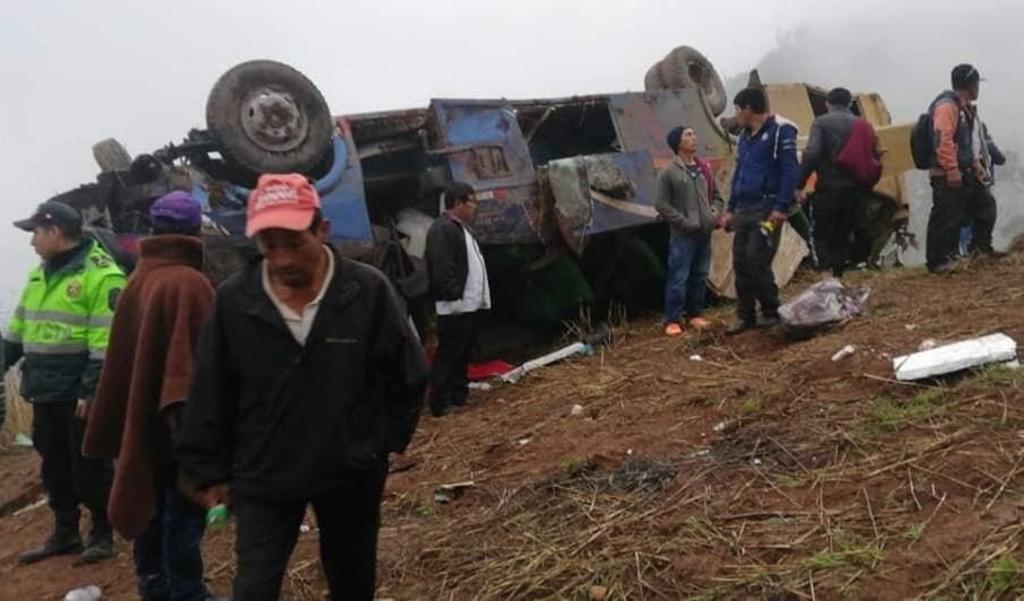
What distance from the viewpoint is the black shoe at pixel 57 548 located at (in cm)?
463

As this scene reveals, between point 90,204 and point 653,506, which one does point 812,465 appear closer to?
point 653,506

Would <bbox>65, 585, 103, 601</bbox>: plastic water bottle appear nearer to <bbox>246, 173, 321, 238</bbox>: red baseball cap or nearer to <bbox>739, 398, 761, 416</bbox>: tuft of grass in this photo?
<bbox>246, 173, 321, 238</bbox>: red baseball cap

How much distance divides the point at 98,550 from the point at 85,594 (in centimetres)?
49

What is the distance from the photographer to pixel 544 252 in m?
7.69

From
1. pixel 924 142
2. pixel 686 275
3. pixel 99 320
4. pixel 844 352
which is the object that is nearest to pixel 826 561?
pixel 844 352

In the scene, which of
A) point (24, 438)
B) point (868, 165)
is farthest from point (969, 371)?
point (24, 438)

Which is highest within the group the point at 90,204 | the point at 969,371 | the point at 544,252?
the point at 90,204

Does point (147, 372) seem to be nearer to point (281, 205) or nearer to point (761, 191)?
point (281, 205)

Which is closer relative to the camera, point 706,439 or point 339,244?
point 706,439

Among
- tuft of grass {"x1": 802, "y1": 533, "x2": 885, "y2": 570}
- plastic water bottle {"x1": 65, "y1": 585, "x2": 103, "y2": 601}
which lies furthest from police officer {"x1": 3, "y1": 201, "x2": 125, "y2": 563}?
tuft of grass {"x1": 802, "y1": 533, "x2": 885, "y2": 570}

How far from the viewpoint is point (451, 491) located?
4445 mm

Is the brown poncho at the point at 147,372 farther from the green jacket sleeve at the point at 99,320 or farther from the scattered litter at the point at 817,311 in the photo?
the scattered litter at the point at 817,311

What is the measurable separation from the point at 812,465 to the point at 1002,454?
0.65 metres

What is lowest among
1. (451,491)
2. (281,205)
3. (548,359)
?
(548,359)
